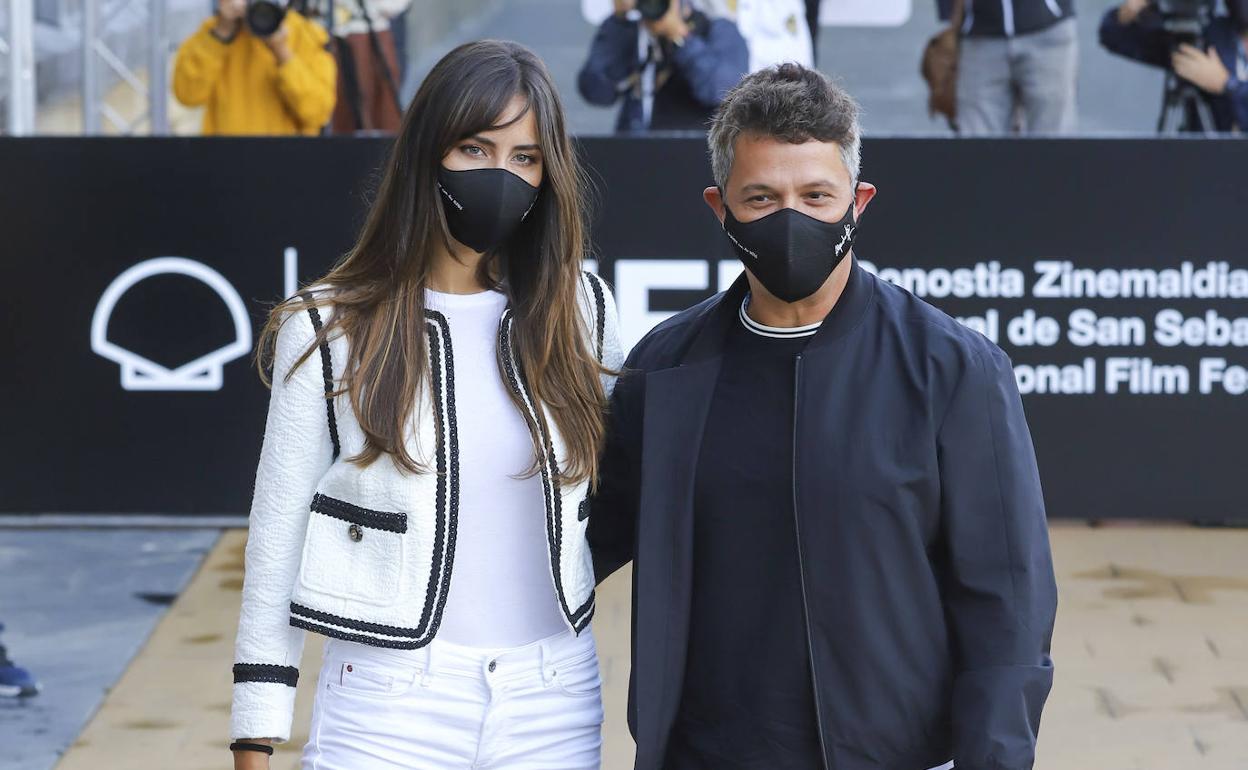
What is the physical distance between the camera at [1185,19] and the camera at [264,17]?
3.85 metres

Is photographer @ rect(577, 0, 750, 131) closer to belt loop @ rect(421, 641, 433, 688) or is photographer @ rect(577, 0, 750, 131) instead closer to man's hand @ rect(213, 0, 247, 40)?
man's hand @ rect(213, 0, 247, 40)

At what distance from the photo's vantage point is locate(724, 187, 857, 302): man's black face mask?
95.3 inches

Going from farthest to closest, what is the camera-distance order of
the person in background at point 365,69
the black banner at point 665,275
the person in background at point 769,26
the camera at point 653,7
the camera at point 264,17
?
1. the person in background at point 365,69
2. the person in background at point 769,26
3. the camera at point 653,7
4. the camera at point 264,17
5. the black banner at point 665,275

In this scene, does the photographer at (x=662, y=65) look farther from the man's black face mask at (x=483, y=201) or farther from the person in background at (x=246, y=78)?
the man's black face mask at (x=483, y=201)

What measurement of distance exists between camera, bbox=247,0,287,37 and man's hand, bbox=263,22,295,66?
0.08 feet

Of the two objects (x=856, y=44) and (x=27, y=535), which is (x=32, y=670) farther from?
(x=856, y=44)

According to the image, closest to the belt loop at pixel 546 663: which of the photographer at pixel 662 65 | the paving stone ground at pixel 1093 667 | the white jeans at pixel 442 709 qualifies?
the white jeans at pixel 442 709

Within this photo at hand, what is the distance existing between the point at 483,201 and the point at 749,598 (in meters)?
0.71

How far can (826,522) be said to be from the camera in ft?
7.81

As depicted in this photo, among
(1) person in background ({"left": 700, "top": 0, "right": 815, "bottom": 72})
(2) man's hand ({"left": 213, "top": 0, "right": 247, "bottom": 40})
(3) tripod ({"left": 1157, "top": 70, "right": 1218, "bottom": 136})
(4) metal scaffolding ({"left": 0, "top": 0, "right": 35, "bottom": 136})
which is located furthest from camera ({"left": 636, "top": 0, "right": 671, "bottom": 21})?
(4) metal scaffolding ({"left": 0, "top": 0, "right": 35, "bottom": 136})

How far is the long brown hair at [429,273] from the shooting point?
2510 millimetres

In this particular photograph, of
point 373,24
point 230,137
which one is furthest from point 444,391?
point 373,24

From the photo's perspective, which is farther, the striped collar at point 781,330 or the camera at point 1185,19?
the camera at point 1185,19

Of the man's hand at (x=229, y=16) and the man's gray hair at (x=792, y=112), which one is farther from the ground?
the man's hand at (x=229, y=16)
